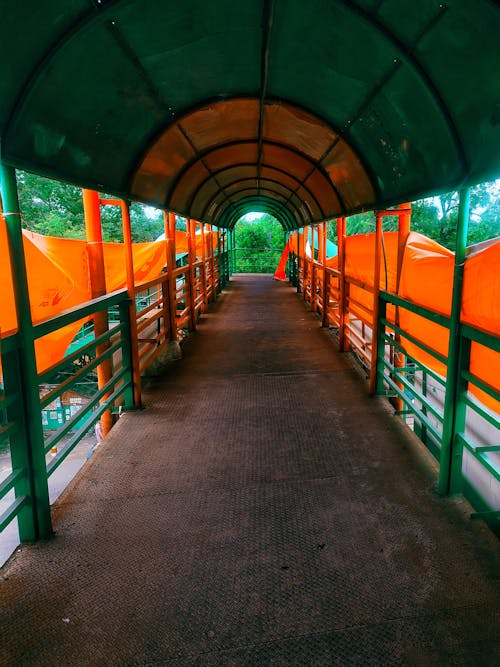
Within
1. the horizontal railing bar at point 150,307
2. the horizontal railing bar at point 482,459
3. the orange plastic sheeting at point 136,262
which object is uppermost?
the orange plastic sheeting at point 136,262

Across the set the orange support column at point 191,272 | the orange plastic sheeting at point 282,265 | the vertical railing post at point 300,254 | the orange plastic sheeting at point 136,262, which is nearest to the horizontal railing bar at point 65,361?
the orange plastic sheeting at point 136,262

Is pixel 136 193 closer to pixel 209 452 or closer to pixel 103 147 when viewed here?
pixel 103 147

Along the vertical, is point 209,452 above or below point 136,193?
below

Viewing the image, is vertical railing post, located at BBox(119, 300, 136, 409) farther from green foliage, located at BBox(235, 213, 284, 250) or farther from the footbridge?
green foliage, located at BBox(235, 213, 284, 250)

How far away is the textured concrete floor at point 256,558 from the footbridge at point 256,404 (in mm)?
12

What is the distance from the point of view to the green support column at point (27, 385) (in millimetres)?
2338

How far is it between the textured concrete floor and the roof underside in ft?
6.70

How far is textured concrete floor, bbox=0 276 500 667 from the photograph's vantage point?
6.19 feet

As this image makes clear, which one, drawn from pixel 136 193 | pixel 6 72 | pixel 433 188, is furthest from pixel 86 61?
pixel 433 188

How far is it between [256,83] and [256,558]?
146 inches

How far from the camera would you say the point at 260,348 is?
6.88 m

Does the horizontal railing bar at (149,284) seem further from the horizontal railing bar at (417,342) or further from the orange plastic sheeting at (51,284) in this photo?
the horizontal railing bar at (417,342)

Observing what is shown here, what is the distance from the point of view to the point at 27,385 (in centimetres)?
245

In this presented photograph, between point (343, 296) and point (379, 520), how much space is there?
401cm
